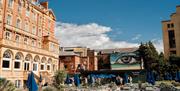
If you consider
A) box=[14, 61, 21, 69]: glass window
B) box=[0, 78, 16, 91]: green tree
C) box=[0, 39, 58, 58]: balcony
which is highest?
box=[0, 39, 58, 58]: balcony

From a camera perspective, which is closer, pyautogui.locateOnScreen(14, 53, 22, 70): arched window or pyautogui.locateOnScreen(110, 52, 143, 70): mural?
pyautogui.locateOnScreen(14, 53, 22, 70): arched window

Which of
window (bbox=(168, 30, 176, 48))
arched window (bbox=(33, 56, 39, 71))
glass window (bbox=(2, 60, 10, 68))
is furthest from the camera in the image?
window (bbox=(168, 30, 176, 48))

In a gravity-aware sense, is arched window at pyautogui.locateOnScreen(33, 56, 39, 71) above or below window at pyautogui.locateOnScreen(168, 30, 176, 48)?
below

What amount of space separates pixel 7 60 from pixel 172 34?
58019 millimetres

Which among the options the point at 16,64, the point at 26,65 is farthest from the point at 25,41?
the point at 16,64

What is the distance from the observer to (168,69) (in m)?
60.8

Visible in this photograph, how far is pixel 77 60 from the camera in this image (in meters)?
68.4

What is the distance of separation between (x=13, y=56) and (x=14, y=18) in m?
7.31

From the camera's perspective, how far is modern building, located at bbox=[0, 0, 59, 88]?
32719mm

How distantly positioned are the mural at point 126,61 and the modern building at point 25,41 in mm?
31384

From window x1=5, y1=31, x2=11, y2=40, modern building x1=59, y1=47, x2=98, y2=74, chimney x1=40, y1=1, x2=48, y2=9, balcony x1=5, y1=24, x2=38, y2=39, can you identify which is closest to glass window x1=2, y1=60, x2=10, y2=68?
window x1=5, y1=31, x2=11, y2=40

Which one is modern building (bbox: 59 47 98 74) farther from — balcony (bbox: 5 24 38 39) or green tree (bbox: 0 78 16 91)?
green tree (bbox: 0 78 16 91)

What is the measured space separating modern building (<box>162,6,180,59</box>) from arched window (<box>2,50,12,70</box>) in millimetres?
54976

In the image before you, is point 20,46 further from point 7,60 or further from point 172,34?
point 172,34
